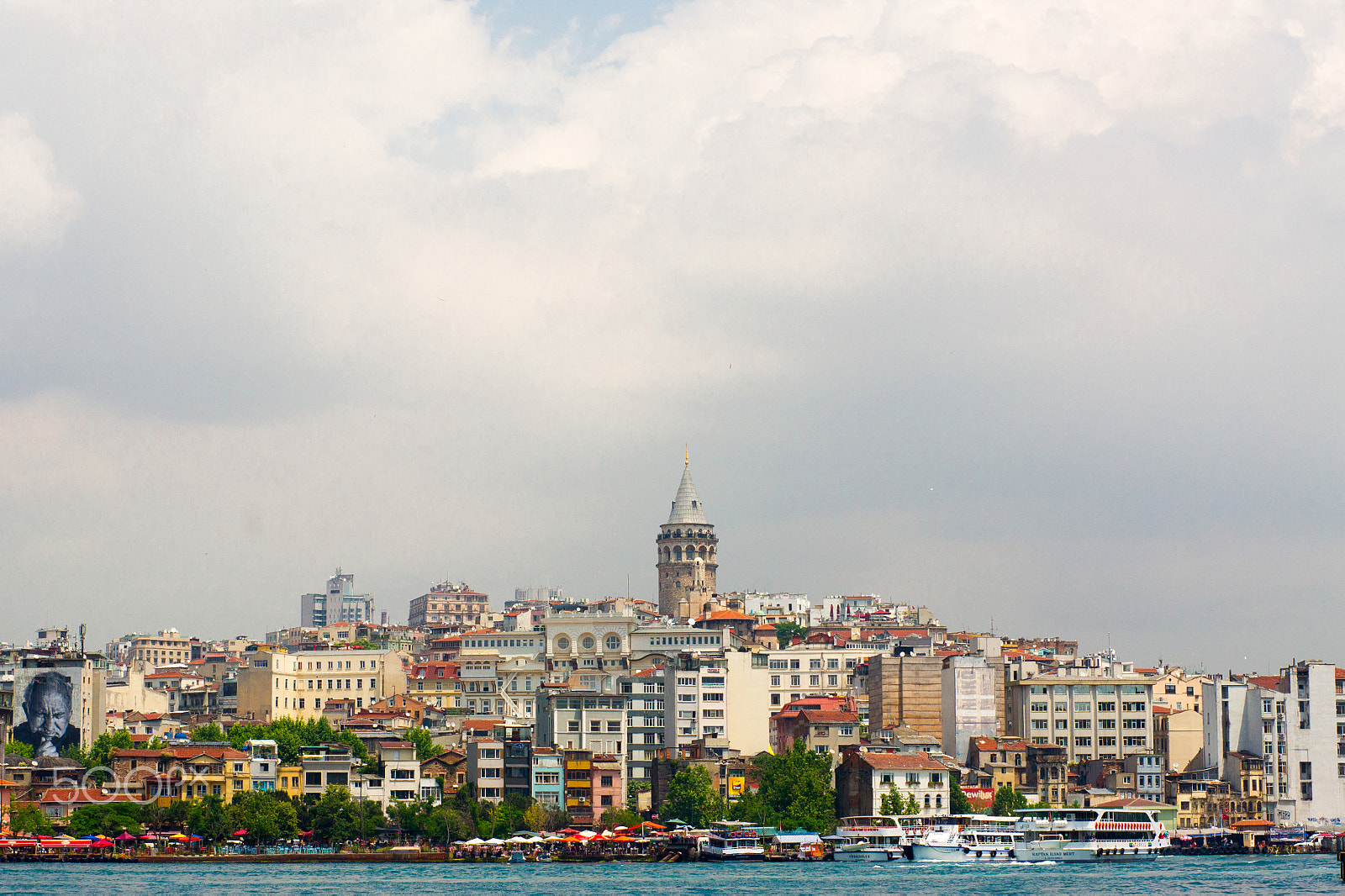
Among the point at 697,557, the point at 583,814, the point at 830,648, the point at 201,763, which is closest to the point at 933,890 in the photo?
the point at 583,814

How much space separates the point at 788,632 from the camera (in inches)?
4934

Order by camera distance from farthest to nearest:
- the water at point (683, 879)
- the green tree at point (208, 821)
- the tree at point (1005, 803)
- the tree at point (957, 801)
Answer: the tree at point (1005, 803) < the tree at point (957, 801) < the green tree at point (208, 821) < the water at point (683, 879)

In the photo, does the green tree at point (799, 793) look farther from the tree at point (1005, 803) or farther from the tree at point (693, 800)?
the tree at point (1005, 803)

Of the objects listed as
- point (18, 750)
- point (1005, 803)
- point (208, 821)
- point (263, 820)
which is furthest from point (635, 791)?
point (18, 750)

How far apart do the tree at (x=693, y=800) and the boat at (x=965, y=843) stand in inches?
314

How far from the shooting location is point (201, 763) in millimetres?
74375

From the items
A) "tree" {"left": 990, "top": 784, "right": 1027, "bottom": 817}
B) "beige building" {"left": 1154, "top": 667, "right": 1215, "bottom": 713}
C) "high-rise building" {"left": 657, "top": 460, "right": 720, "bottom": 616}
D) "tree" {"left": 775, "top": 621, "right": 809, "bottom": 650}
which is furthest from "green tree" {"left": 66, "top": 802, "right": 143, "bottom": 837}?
"high-rise building" {"left": 657, "top": 460, "right": 720, "bottom": 616}

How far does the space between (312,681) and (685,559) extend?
50.8m

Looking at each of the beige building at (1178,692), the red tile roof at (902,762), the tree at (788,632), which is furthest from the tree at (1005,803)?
the tree at (788,632)

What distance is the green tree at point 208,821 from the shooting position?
7094cm

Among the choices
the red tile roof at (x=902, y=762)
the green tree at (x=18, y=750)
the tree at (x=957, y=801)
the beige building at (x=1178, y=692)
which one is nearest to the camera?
the red tile roof at (x=902, y=762)

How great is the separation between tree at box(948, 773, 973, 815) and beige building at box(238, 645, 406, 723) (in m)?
32.9

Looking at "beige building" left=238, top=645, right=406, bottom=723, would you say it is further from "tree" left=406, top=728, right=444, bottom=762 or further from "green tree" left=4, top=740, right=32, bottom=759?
"tree" left=406, top=728, right=444, bottom=762

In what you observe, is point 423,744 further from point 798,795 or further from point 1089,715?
point 1089,715
